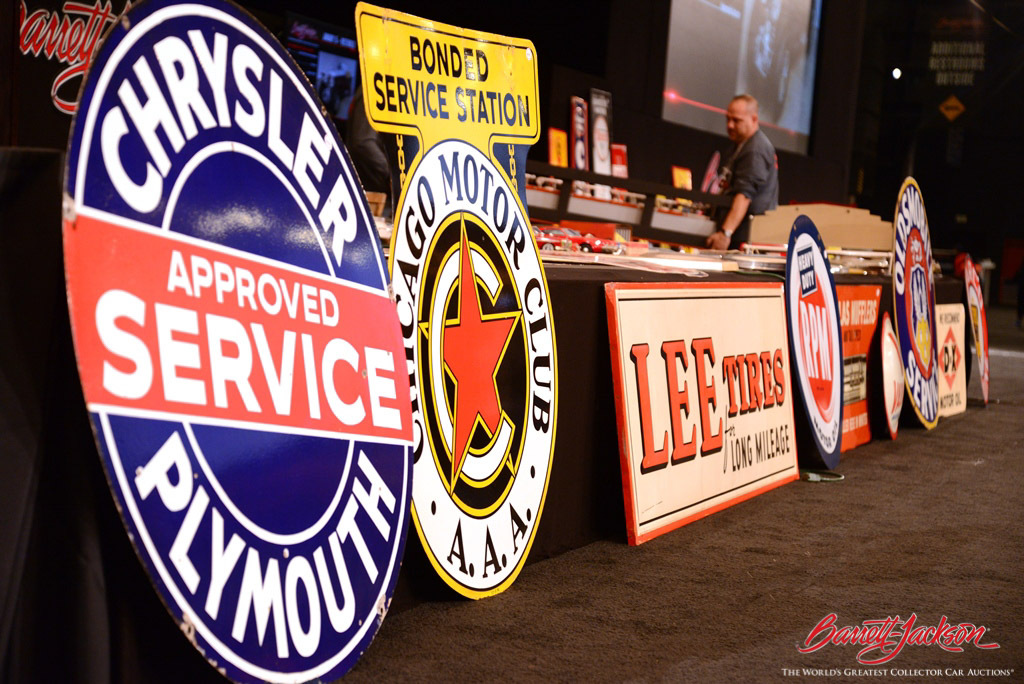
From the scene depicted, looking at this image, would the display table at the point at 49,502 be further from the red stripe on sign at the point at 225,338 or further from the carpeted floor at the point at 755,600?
the carpeted floor at the point at 755,600

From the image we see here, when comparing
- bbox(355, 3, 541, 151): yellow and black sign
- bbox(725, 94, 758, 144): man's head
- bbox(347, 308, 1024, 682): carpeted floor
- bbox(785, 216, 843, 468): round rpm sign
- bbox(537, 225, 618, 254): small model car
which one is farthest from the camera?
bbox(725, 94, 758, 144): man's head

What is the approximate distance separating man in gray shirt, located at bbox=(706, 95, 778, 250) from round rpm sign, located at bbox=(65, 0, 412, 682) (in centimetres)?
370

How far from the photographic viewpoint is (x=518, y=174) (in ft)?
6.81

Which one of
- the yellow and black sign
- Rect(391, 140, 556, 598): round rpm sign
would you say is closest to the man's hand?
the yellow and black sign

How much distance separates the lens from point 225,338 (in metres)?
1.21

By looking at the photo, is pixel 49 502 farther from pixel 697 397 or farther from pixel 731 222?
pixel 731 222

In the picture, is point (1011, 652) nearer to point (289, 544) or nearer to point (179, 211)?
point (289, 544)

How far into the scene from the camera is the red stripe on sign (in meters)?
1.04

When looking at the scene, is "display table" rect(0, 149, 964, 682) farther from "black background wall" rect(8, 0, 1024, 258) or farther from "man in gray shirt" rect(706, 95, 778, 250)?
"man in gray shirt" rect(706, 95, 778, 250)

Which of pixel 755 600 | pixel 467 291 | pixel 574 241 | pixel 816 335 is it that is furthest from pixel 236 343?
pixel 816 335

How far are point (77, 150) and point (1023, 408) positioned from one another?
5.30 metres

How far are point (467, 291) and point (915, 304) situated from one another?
9.82ft

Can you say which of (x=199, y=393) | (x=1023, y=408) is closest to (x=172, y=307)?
(x=199, y=393)

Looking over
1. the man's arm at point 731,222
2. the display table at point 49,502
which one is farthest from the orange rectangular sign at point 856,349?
the display table at point 49,502
